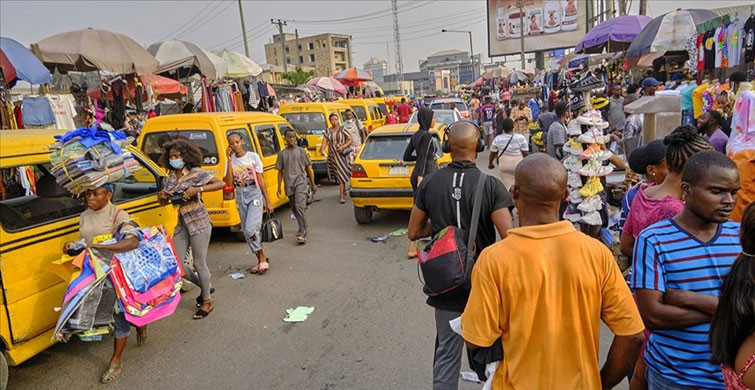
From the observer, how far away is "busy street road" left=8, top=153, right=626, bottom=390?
385 centimetres

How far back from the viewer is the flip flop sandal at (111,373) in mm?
3895

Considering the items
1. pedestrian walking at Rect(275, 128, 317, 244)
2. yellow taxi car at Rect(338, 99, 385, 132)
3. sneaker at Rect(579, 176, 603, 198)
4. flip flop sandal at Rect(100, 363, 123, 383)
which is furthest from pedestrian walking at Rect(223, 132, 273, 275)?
yellow taxi car at Rect(338, 99, 385, 132)

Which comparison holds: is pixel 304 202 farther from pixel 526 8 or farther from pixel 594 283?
pixel 526 8

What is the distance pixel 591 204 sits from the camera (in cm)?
502

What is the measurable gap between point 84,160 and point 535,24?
41766mm

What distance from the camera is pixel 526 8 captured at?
39.8 metres

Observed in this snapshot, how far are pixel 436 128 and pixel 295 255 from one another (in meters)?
3.48

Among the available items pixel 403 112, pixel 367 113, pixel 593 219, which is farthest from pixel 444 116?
pixel 593 219

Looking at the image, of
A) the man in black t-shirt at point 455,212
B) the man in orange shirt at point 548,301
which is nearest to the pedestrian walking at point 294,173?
the man in black t-shirt at point 455,212

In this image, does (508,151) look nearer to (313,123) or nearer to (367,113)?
(313,123)

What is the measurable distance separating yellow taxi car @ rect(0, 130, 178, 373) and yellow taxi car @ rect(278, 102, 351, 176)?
7843 mm

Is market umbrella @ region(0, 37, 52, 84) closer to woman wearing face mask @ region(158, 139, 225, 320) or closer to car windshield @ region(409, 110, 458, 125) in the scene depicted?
woman wearing face mask @ region(158, 139, 225, 320)

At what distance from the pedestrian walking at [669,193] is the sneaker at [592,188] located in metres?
2.30

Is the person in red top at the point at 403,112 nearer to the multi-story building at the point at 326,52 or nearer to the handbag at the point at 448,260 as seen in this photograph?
the handbag at the point at 448,260
